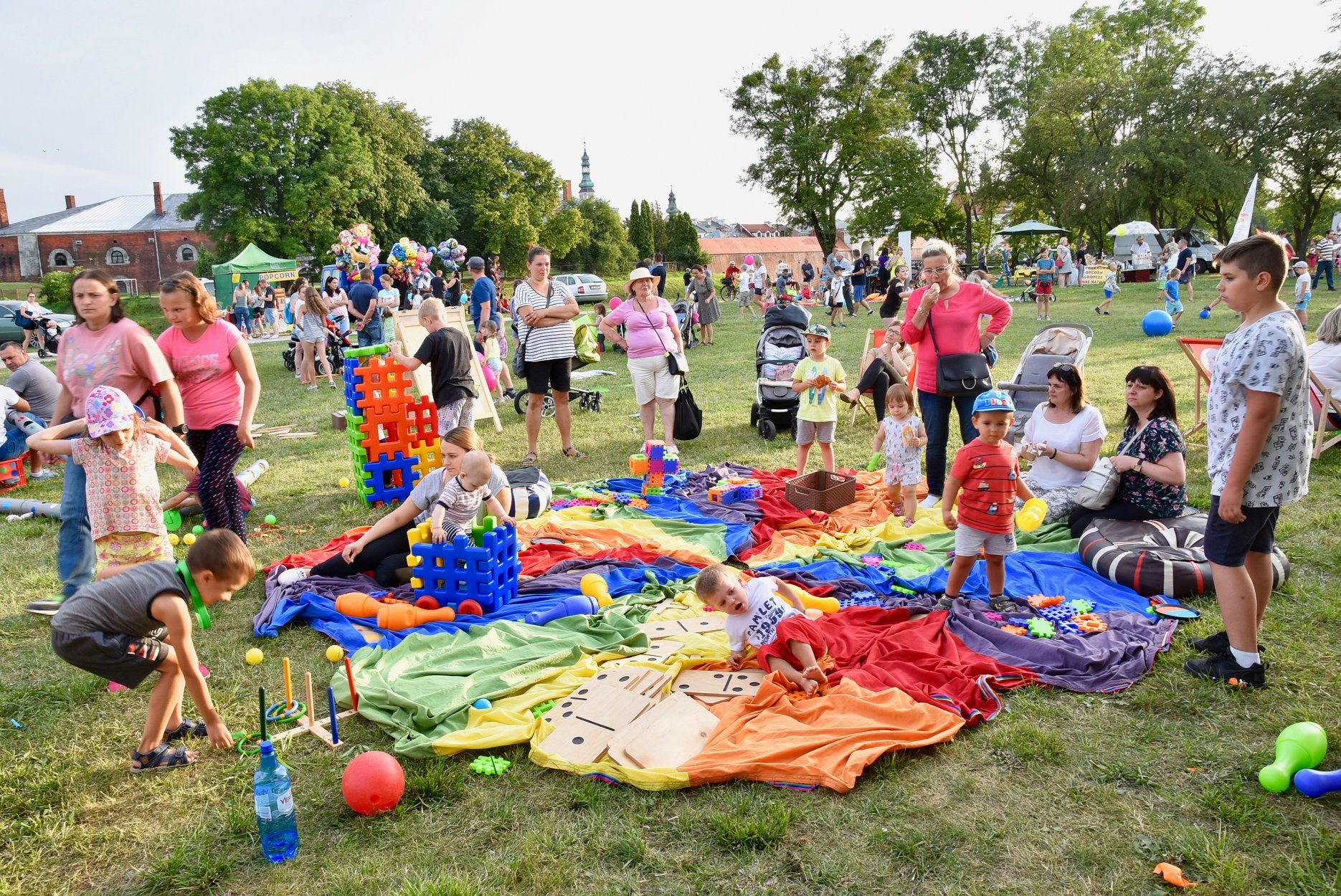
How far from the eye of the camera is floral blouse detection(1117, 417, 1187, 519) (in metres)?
5.60

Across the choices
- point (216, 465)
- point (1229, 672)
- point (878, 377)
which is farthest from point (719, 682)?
point (878, 377)

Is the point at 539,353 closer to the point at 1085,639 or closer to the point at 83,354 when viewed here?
the point at 83,354

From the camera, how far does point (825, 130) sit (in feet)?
136

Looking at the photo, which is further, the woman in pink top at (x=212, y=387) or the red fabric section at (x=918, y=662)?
the woman in pink top at (x=212, y=387)

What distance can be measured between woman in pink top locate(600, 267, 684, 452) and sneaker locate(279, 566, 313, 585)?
367 cm

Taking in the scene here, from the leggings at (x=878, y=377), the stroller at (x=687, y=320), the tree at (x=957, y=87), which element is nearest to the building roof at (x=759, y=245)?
the tree at (x=957, y=87)

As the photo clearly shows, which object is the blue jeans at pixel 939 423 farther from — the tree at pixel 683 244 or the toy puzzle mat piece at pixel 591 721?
the tree at pixel 683 244

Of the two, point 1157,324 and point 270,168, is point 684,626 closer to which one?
point 1157,324

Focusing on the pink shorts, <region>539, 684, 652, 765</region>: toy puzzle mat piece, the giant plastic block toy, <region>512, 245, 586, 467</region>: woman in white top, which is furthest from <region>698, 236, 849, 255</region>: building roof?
<region>539, 684, 652, 765</region>: toy puzzle mat piece

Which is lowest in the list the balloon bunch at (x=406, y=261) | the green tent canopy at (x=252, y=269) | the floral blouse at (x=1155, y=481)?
the floral blouse at (x=1155, y=481)

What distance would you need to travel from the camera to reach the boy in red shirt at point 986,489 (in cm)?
479

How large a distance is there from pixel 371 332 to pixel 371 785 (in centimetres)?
1190

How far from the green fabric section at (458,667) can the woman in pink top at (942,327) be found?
9.39 feet

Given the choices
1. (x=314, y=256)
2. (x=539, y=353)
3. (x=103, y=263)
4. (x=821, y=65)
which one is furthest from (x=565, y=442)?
(x=103, y=263)
